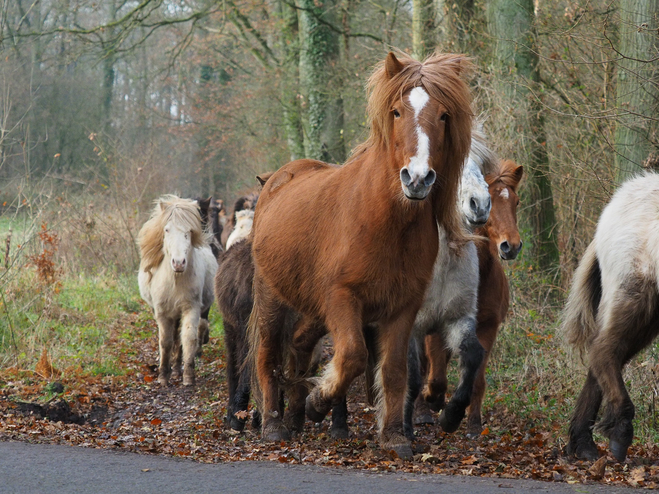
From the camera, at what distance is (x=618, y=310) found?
5383 millimetres

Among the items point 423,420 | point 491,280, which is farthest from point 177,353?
point 491,280

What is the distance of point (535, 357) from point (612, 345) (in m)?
3.07

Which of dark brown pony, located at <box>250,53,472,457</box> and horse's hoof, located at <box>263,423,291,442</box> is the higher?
dark brown pony, located at <box>250,53,472,457</box>

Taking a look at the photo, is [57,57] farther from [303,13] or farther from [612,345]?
[612,345]

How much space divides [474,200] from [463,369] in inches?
51.4

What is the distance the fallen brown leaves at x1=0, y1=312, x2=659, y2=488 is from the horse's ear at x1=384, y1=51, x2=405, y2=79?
7.97 feet

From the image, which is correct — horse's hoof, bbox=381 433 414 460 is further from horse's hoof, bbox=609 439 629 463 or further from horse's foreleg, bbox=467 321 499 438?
horse's foreleg, bbox=467 321 499 438

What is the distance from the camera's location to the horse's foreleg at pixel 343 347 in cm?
500

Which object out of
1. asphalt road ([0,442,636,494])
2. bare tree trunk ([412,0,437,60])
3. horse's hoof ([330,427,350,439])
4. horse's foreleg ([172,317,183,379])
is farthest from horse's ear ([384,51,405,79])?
bare tree trunk ([412,0,437,60])

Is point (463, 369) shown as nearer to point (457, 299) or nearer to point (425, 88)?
point (457, 299)

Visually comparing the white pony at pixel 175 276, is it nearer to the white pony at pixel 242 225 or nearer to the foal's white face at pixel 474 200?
the white pony at pixel 242 225

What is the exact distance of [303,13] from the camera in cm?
1773

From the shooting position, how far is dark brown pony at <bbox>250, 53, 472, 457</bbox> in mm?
4883

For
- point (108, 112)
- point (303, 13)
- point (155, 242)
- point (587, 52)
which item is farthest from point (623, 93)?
point (108, 112)
